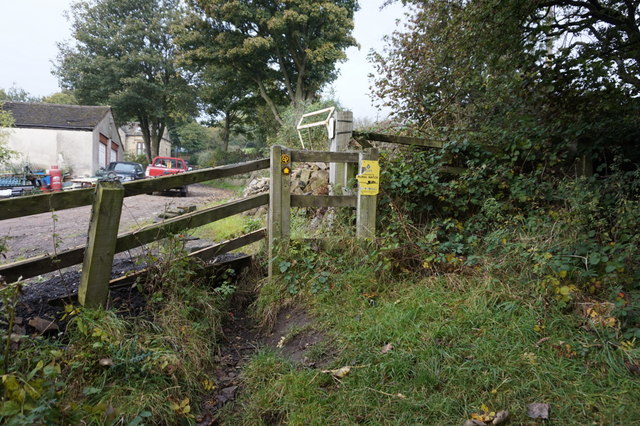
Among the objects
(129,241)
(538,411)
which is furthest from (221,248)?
(538,411)

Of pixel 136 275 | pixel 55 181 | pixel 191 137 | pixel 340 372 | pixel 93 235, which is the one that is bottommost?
pixel 340 372

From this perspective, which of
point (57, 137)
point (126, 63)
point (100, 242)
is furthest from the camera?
point (126, 63)

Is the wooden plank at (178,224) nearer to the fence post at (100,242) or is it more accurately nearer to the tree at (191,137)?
the fence post at (100,242)

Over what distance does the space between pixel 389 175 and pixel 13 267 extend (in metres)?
3.81

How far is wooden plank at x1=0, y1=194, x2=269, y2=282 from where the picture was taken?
2.76 meters

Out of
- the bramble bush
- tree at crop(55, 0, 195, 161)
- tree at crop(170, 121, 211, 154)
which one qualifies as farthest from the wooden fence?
tree at crop(170, 121, 211, 154)

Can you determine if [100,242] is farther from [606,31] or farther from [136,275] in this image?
[606,31]

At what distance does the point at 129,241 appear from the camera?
3.14m

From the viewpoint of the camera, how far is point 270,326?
11.9ft

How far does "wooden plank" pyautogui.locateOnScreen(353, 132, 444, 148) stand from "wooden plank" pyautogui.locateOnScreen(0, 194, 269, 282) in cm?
178

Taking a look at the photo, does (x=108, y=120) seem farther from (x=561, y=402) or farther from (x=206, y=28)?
(x=561, y=402)

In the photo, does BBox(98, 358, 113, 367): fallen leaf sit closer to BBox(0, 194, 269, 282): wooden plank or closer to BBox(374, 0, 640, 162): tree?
BBox(0, 194, 269, 282): wooden plank

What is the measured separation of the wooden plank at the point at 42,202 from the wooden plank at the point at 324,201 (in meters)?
1.99

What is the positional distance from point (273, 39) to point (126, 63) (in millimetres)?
16267
